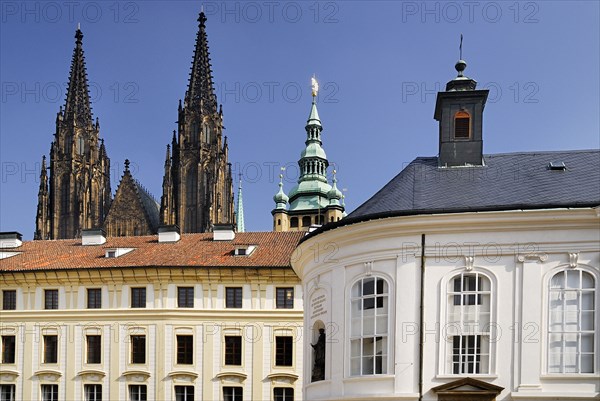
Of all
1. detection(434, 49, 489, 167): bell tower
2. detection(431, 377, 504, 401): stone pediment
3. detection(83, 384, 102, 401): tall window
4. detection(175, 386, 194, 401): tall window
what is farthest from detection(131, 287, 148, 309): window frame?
detection(431, 377, 504, 401): stone pediment

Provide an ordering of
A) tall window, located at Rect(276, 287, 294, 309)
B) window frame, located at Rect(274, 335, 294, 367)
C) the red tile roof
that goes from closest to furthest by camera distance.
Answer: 1. window frame, located at Rect(274, 335, 294, 367)
2. tall window, located at Rect(276, 287, 294, 309)
3. the red tile roof

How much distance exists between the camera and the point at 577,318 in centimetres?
2147

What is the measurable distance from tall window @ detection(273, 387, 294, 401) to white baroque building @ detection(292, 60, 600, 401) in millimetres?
21130

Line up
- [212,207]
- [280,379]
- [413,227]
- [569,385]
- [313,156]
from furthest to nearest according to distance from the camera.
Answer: [313,156] < [212,207] < [280,379] < [413,227] < [569,385]

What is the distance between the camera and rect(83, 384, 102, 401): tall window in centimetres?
4625

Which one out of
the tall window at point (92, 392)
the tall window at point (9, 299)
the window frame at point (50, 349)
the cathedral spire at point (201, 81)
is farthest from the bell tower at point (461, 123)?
the cathedral spire at point (201, 81)

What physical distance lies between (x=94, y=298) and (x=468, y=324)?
30.1 meters

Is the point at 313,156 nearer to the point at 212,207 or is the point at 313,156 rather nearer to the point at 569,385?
the point at 212,207

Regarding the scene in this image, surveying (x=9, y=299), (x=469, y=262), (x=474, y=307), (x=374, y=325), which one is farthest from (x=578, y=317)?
(x=9, y=299)

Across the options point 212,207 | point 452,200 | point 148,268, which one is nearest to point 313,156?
point 212,207

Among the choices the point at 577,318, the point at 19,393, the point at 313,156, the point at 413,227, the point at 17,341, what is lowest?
the point at 19,393

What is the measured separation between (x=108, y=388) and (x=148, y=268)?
7.12 metres

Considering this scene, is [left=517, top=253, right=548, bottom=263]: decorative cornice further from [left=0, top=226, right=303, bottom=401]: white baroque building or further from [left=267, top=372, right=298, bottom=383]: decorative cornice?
[left=267, top=372, right=298, bottom=383]: decorative cornice

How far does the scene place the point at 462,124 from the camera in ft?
89.1
